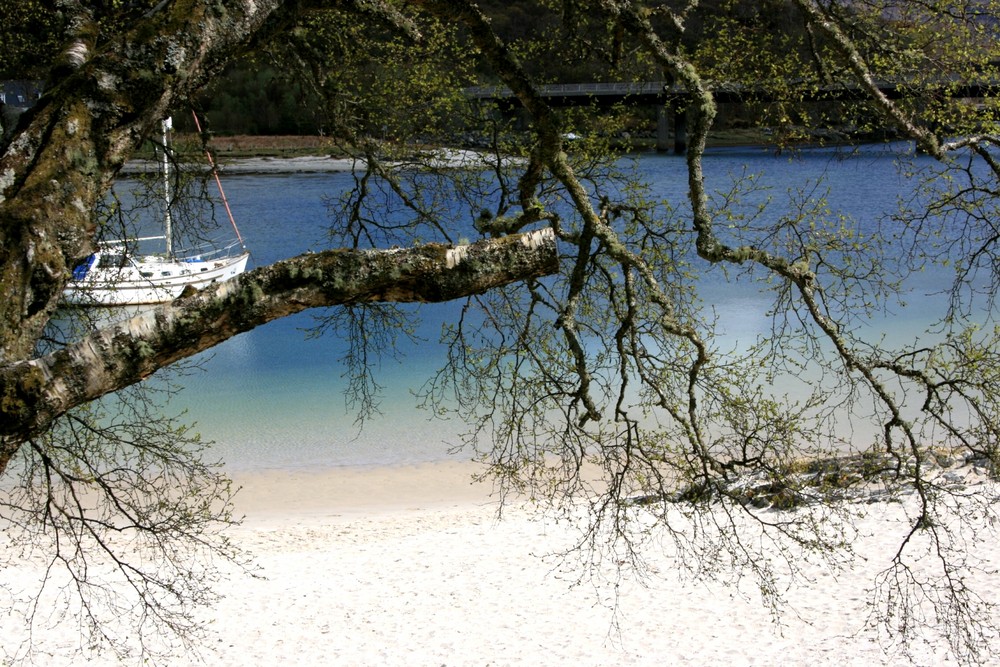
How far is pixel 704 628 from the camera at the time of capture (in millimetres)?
7480

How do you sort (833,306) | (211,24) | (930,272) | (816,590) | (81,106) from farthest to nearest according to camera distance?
(930,272) → (833,306) → (816,590) → (211,24) → (81,106)

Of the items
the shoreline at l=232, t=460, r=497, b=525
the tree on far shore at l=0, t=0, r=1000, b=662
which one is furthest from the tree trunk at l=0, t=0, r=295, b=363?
the shoreline at l=232, t=460, r=497, b=525

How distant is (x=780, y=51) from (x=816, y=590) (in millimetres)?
4270

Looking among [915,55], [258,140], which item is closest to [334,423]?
[915,55]

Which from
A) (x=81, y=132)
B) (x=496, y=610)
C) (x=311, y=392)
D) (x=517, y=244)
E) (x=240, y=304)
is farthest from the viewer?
(x=311, y=392)

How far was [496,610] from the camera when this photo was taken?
26.3 ft

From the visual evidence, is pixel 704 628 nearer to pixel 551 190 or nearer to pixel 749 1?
pixel 551 190

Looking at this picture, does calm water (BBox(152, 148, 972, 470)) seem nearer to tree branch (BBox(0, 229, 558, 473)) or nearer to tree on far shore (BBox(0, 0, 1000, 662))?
tree on far shore (BBox(0, 0, 1000, 662))

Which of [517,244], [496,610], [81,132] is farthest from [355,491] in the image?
[517,244]

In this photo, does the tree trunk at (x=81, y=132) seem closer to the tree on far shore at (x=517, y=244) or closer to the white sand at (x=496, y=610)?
the tree on far shore at (x=517, y=244)

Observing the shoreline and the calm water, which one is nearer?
the shoreline

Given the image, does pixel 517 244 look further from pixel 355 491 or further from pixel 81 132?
pixel 355 491

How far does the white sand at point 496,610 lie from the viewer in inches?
285

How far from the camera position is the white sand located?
23.7ft
